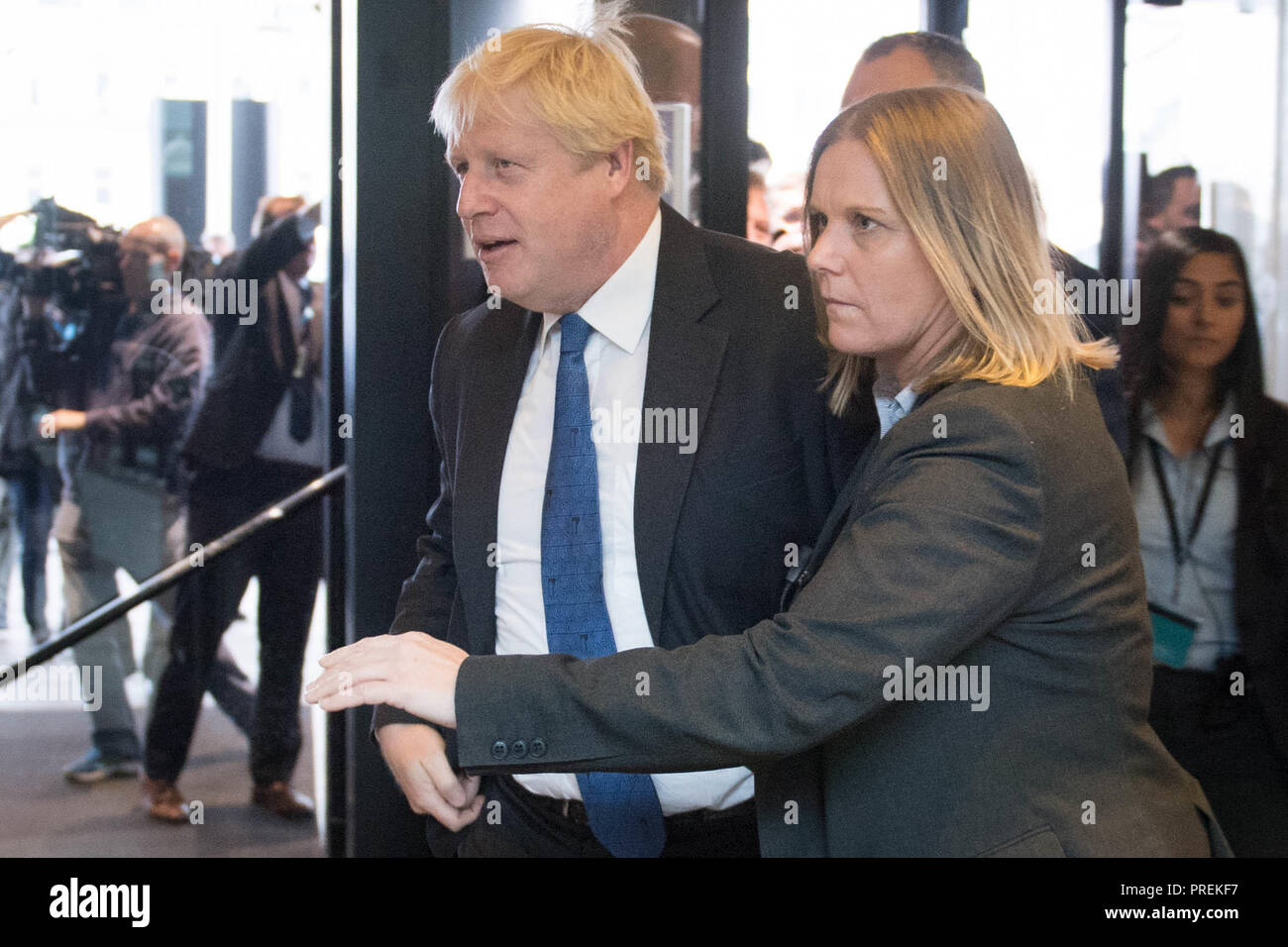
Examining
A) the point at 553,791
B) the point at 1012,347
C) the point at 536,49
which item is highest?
the point at 536,49

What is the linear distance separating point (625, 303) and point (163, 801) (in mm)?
2159

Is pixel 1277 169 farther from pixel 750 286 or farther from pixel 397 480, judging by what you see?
pixel 397 480

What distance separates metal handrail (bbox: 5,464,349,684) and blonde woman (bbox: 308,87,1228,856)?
1.91 m

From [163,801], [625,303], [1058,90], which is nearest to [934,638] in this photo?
[625,303]

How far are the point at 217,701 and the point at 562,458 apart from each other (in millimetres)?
1977

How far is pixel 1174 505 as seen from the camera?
2449 mm

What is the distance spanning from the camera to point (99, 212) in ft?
9.72

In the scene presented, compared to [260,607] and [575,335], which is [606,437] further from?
[260,607]

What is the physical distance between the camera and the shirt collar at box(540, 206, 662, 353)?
5.23ft

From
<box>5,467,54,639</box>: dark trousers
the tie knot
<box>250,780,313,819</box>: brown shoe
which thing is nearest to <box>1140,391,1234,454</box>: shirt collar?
the tie knot

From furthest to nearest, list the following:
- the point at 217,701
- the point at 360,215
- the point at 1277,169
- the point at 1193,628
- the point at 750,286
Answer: the point at 217,701, the point at 1277,169, the point at 1193,628, the point at 360,215, the point at 750,286

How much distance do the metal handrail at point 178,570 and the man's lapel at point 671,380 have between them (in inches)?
62.0

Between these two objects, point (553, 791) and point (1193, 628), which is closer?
point (553, 791)
